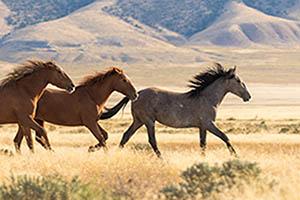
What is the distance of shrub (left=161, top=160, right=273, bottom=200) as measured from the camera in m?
10.6

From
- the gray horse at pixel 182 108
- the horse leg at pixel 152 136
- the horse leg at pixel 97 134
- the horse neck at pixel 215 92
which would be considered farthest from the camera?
the horse neck at pixel 215 92

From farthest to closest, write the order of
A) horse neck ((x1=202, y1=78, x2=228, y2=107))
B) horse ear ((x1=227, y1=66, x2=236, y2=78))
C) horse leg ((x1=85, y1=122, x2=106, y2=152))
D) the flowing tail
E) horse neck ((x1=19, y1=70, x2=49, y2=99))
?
1. the flowing tail
2. horse ear ((x1=227, y1=66, x2=236, y2=78))
3. horse neck ((x1=202, y1=78, x2=228, y2=107))
4. horse leg ((x1=85, y1=122, x2=106, y2=152))
5. horse neck ((x1=19, y1=70, x2=49, y2=99))

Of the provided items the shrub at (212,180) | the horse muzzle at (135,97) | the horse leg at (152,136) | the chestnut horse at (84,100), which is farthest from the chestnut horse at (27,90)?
the shrub at (212,180)

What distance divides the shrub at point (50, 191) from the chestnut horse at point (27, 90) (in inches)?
224

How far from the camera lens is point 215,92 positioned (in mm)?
18531

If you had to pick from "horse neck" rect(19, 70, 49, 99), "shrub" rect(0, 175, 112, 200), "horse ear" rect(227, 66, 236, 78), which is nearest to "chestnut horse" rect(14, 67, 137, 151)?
"horse neck" rect(19, 70, 49, 99)

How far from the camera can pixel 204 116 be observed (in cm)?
1789

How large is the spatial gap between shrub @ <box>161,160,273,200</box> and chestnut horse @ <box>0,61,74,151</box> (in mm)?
5429

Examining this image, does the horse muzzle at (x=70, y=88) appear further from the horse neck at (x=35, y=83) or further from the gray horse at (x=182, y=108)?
the gray horse at (x=182, y=108)

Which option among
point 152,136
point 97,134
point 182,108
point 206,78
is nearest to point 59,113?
point 97,134

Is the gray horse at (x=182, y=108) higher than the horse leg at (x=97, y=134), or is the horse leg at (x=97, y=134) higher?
the gray horse at (x=182, y=108)

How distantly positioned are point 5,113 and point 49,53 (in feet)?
522

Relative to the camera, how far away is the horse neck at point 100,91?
60.7ft

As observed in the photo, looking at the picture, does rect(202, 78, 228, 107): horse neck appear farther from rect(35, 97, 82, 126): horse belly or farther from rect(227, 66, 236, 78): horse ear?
rect(35, 97, 82, 126): horse belly
